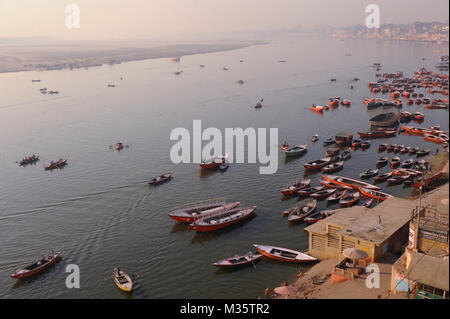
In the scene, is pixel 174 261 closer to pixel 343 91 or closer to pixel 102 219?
pixel 102 219

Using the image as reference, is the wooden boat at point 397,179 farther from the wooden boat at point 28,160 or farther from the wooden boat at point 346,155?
the wooden boat at point 28,160

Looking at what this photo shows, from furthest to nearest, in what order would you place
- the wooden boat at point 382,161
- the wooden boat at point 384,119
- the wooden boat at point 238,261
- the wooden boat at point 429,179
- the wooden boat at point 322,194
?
the wooden boat at point 384,119
the wooden boat at point 382,161
the wooden boat at point 429,179
the wooden boat at point 322,194
the wooden boat at point 238,261

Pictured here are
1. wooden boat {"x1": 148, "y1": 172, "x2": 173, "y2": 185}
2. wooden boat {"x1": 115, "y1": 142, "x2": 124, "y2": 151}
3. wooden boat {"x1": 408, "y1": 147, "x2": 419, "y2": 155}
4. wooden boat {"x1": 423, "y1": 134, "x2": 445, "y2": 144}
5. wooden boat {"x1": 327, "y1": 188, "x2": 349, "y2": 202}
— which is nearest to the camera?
wooden boat {"x1": 327, "y1": 188, "x2": 349, "y2": 202}

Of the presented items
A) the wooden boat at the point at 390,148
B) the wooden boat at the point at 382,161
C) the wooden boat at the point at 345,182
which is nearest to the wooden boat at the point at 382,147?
the wooden boat at the point at 390,148

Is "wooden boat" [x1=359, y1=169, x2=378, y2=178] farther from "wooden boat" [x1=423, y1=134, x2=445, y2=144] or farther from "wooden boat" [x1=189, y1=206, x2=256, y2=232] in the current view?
"wooden boat" [x1=423, y1=134, x2=445, y2=144]

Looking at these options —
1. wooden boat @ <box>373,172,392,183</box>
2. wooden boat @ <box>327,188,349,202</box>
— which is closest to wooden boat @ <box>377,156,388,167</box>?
wooden boat @ <box>373,172,392,183</box>

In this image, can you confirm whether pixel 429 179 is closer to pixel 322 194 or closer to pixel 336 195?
pixel 336 195

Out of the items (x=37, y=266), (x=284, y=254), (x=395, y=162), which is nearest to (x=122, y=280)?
(x=37, y=266)
